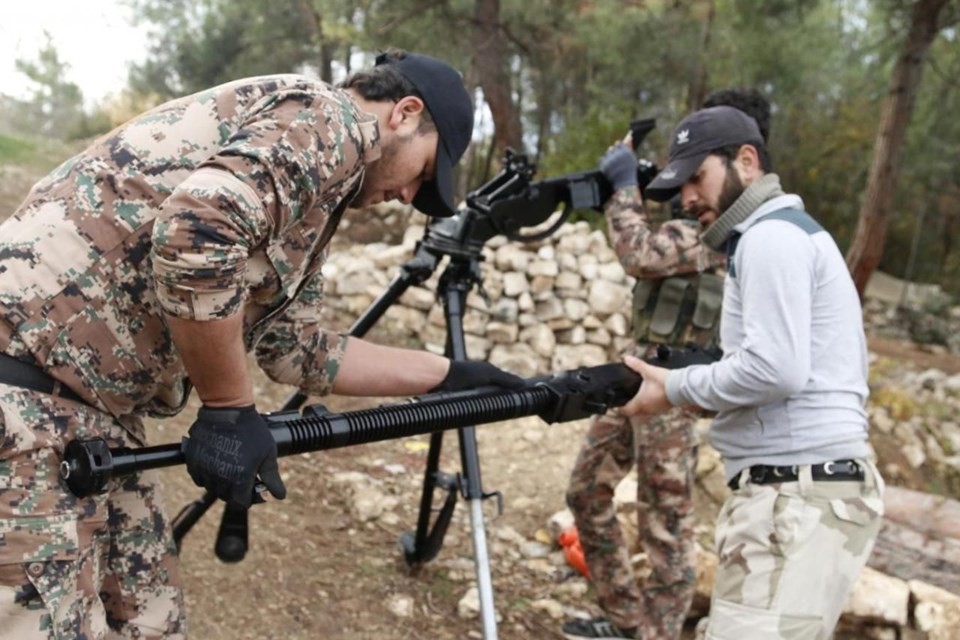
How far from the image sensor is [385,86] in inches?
60.3

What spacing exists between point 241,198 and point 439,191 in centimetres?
48

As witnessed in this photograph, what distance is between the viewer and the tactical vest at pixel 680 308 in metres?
2.95

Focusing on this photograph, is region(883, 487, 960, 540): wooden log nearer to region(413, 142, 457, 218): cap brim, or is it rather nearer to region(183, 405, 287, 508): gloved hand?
region(413, 142, 457, 218): cap brim

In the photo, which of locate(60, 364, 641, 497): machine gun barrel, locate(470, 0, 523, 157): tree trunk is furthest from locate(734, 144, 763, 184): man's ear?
locate(470, 0, 523, 157): tree trunk

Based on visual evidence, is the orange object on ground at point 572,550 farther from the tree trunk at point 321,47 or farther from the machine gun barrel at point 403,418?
the tree trunk at point 321,47

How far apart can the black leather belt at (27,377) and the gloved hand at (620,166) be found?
2057 mm

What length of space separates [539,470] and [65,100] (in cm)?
2317

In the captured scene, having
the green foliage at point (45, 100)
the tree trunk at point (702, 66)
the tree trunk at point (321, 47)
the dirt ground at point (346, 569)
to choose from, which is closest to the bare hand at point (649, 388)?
the dirt ground at point (346, 569)

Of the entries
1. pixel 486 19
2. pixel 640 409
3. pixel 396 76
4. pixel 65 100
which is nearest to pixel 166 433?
pixel 640 409

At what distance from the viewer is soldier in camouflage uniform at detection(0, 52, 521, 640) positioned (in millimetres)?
1267

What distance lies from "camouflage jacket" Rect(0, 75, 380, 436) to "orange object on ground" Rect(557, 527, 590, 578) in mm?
2329

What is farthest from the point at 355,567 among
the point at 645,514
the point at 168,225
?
the point at 168,225

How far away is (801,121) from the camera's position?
15141mm

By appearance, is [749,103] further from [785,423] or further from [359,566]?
[359,566]
